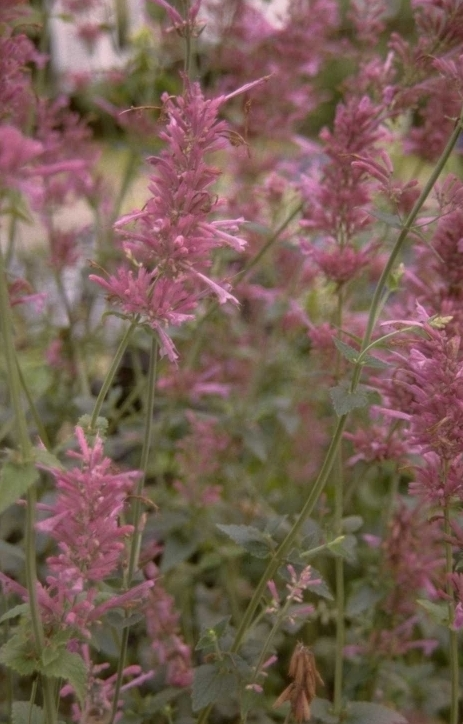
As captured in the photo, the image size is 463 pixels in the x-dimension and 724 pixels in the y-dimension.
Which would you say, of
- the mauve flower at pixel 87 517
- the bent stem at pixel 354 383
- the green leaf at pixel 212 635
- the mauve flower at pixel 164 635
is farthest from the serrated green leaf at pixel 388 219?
the mauve flower at pixel 164 635

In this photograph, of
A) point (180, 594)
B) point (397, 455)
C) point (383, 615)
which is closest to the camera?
point (397, 455)

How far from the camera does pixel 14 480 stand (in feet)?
2.62

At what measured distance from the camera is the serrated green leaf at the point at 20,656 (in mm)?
904

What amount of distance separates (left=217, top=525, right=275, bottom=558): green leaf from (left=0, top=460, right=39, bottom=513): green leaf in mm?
385

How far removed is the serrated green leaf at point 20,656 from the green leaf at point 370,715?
1.81 ft

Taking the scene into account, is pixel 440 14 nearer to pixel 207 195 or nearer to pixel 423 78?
pixel 423 78

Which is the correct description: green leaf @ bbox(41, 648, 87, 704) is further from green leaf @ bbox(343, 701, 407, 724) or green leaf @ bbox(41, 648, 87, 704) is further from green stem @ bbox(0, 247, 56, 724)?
green leaf @ bbox(343, 701, 407, 724)

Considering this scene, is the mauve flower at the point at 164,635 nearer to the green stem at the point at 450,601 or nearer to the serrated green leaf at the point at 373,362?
the green stem at the point at 450,601

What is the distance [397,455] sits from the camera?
1317 mm

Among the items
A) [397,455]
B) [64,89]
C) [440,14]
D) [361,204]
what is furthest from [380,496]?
[64,89]

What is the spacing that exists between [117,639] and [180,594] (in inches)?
26.2

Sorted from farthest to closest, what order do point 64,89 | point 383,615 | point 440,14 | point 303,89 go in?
point 64,89 < point 303,89 < point 383,615 < point 440,14

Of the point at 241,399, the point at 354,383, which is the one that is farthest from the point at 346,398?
the point at 241,399

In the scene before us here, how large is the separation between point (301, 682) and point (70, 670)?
0.30 meters
